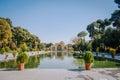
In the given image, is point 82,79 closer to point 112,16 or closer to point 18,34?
point 112,16

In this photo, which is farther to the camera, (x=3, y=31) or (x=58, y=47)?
(x=58, y=47)

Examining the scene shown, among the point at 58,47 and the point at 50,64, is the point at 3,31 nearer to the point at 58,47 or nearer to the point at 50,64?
the point at 50,64

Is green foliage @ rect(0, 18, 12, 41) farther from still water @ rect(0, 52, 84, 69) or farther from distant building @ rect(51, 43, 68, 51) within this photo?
distant building @ rect(51, 43, 68, 51)

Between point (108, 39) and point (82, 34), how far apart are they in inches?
2497

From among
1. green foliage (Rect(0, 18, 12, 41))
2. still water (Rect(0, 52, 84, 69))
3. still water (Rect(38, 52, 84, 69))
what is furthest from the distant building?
still water (Rect(0, 52, 84, 69))

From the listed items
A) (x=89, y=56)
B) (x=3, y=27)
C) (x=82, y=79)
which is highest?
(x=3, y=27)

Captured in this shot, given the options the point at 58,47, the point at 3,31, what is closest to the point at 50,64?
the point at 3,31

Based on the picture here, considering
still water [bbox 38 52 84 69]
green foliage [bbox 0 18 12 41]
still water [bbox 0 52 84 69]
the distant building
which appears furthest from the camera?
the distant building

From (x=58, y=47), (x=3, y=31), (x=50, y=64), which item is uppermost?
(x=3, y=31)

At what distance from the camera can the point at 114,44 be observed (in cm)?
4169

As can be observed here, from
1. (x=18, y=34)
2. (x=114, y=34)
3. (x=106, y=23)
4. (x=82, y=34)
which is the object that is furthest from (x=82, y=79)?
(x=82, y=34)

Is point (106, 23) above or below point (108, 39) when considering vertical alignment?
above

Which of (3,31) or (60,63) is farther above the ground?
(3,31)

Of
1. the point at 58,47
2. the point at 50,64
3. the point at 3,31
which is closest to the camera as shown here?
the point at 50,64
